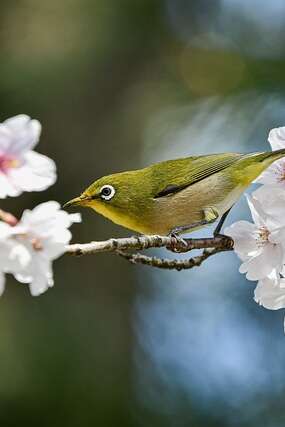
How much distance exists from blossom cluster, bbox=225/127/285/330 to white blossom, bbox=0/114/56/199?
0.53 metres

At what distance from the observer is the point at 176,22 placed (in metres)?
4.75

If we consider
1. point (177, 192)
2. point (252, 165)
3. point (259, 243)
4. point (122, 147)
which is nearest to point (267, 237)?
point (259, 243)

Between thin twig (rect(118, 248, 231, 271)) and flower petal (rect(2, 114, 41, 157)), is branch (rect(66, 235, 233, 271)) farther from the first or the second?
flower petal (rect(2, 114, 41, 157))

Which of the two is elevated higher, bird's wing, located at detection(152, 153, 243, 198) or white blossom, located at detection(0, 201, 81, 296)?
bird's wing, located at detection(152, 153, 243, 198)

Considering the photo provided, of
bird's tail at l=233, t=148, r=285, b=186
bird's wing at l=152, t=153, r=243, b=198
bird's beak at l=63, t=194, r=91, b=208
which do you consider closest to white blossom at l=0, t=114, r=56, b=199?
bird's beak at l=63, t=194, r=91, b=208

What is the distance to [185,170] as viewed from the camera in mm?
2119

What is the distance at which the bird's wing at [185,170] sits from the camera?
2070 mm

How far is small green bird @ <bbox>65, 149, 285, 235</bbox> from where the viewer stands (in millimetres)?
1938

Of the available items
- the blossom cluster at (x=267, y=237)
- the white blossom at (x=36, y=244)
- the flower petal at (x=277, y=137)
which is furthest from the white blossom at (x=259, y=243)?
the white blossom at (x=36, y=244)

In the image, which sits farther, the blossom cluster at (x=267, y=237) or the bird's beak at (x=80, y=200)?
the bird's beak at (x=80, y=200)

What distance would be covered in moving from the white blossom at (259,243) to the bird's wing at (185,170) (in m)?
0.46

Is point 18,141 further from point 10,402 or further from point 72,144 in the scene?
point 72,144

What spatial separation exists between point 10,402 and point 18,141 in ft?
9.95

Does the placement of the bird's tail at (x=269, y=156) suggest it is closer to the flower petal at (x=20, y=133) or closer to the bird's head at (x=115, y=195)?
the bird's head at (x=115, y=195)
